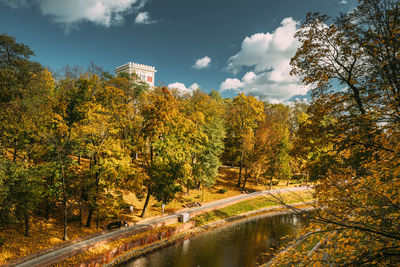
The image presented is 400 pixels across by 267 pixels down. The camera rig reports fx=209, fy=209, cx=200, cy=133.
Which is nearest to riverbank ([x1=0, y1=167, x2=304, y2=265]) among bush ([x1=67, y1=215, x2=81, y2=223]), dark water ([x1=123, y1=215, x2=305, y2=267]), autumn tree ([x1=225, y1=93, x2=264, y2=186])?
bush ([x1=67, y1=215, x2=81, y2=223])

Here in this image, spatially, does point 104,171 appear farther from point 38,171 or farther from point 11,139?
point 11,139

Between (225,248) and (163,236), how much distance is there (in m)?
5.84

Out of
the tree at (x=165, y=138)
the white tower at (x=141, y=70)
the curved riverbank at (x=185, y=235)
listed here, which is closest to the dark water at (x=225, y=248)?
the curved riverbank at (x=185, y=235)

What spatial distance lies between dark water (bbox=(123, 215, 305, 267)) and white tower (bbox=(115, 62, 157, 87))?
74.6 meters

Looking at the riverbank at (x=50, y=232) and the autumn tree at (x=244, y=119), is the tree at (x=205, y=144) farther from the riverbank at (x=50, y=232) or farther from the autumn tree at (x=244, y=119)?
the autumn tree at (x=244, y=119)

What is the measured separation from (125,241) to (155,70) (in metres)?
88.8

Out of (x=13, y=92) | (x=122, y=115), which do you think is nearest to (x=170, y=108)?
(x=122, y=115)

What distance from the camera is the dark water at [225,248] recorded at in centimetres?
1644

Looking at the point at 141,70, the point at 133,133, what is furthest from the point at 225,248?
the point at 141,70

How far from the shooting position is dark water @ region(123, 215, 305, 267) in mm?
16438

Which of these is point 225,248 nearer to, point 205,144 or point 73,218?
point 73,218

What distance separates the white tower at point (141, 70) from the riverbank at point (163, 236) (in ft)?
231

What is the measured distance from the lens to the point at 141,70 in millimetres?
90688

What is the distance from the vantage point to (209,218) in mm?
24828
